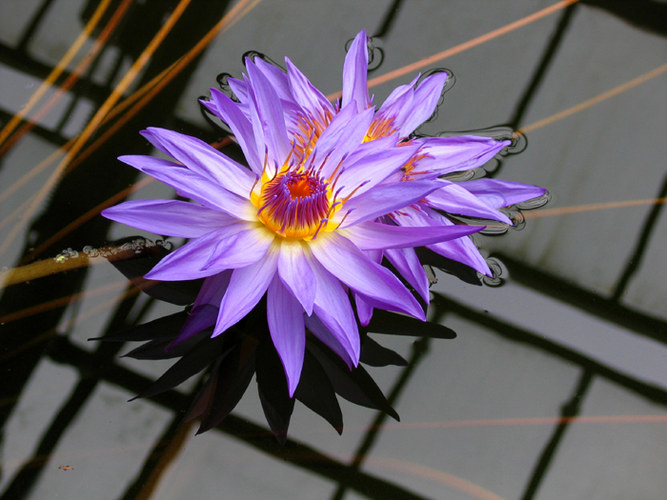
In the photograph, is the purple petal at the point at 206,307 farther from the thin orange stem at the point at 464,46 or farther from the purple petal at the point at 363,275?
the thin orange stem at the point at 464,46

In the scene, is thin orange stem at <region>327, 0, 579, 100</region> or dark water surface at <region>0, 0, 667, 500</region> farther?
thin orange stem at <region>327, 0, 579, 100</region>

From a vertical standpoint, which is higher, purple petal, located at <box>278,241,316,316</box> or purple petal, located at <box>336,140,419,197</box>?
purple petal, located at <box>336,140,419,197</box>

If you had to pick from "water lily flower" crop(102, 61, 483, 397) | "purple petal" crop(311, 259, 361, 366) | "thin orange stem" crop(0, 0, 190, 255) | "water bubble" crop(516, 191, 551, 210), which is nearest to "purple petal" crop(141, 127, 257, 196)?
"water lily flower" crop(102, 61, 483, 397)

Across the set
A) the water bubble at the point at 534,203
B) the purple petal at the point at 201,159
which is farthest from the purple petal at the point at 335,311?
the water bubble at the point at 534,203

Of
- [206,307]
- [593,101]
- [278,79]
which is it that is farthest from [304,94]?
[593,101]

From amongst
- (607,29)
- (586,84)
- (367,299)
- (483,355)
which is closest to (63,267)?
(367,299)

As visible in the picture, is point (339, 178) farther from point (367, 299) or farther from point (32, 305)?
point (32, 305)

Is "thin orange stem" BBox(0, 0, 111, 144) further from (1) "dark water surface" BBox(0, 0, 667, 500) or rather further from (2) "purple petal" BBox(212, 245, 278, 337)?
(2) "purple petal" BBox(212, 245, 278, 337)
